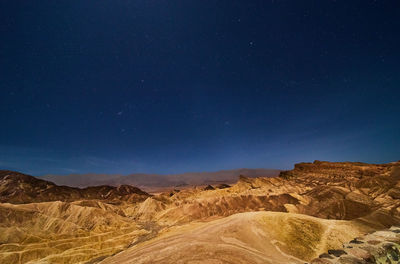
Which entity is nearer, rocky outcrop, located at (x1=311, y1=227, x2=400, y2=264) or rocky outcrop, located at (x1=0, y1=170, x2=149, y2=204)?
rocky outcrop, located at (x1=311, y1=227, x2=400, y2=264)

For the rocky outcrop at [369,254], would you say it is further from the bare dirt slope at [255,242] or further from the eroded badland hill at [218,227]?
the bare dirt slope at [255,242]

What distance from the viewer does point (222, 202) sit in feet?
319

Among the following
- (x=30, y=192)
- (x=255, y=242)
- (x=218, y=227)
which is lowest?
(x=30, y=192)

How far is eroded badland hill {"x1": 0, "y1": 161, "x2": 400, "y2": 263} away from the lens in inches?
1181

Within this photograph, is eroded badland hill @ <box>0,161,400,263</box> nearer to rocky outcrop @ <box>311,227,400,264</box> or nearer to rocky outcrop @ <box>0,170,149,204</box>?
rocky outcrop @ <box>311,227,400,264</box>

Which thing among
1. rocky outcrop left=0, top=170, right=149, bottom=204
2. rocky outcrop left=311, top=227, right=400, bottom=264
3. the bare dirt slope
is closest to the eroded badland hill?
the bare dirt slope

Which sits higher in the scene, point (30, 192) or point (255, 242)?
point (255, 242)

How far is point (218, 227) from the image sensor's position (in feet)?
124

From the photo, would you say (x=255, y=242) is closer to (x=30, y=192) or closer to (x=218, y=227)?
(x=218, y=227)

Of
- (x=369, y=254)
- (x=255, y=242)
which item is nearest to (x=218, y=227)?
(x=255, y=242)

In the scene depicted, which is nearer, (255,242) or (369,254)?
(369,254)

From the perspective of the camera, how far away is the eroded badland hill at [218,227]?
30.0 meters

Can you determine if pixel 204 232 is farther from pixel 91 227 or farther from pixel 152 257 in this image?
pixel 91 227

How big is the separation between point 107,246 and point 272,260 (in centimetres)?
6331
